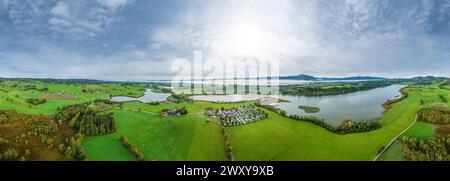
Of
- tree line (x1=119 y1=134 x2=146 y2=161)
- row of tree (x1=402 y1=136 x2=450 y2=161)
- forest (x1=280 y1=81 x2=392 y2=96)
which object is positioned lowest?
tree line (x1=119 y1=134 x2=146 y2=161)

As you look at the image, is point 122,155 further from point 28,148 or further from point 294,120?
point 294,120

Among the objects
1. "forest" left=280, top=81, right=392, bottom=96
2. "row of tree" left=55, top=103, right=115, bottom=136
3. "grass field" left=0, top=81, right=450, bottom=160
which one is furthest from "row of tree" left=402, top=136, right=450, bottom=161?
"forest" left=280, top=81, right=392, bottom=96

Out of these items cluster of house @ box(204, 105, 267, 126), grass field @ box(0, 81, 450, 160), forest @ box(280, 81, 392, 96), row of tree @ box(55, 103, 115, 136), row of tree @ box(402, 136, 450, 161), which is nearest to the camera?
row of tree @ box(402, 136, 450, 161)

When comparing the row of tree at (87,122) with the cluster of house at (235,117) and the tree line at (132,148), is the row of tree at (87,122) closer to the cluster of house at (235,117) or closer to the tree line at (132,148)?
the tree line at (132,148)

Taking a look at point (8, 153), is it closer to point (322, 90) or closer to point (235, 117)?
point (235, 117)

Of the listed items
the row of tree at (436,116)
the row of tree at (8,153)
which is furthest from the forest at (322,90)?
the row of tree at (8,153)

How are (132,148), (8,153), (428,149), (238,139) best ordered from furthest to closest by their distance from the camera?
(238,139) → (132,148) → (428,149) → (8,153)

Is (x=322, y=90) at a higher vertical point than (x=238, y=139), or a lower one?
higher

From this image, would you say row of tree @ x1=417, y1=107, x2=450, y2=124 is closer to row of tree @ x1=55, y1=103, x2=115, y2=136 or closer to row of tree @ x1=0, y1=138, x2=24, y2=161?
row of tree @ x1=55, y1=103, x2=115, y2=136

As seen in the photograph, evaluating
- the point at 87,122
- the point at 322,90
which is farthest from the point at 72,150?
the point at 322,90
